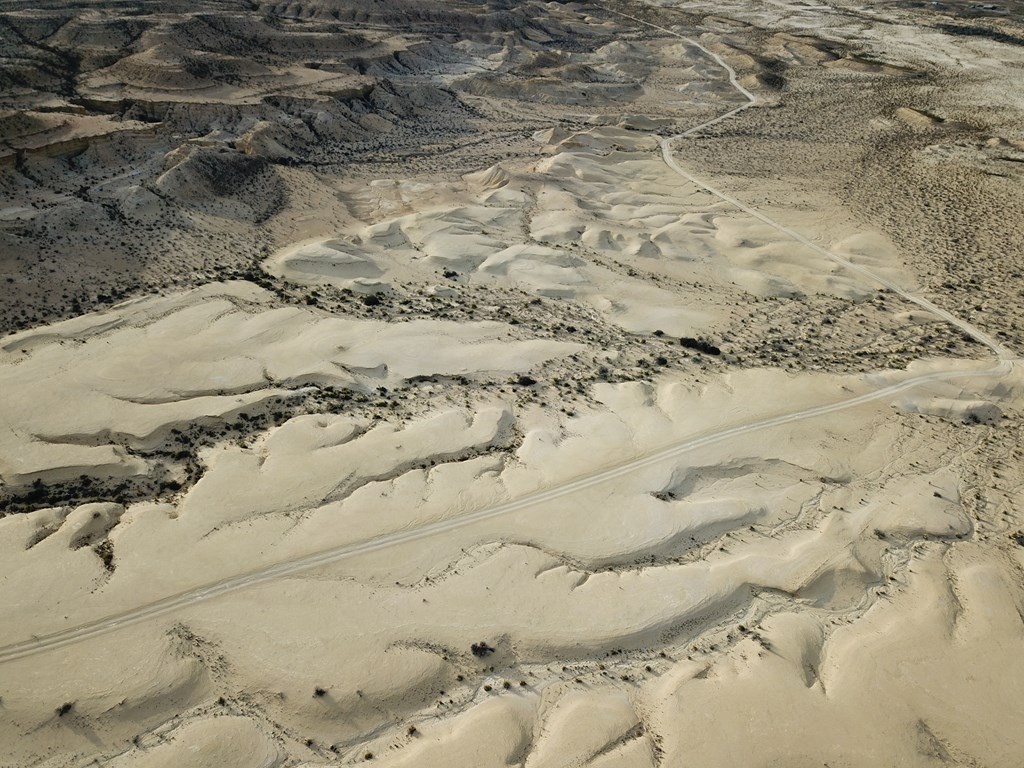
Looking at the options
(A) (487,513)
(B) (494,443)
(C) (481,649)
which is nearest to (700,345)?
(B) (494,443)

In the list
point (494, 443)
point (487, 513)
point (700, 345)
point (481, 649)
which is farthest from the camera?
point (700, 345)

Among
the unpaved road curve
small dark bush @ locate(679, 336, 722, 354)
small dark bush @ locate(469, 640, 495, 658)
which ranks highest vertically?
small dark bush @ locate(679, 336, 722, 354)

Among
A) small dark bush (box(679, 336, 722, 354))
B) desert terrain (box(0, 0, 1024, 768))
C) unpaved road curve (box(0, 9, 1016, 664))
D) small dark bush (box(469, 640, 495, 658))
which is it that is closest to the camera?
desert terrain (box(0, 0, 1024, 768))

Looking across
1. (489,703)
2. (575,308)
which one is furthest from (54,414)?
(575,308)

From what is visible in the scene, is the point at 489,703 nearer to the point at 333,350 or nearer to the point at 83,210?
the point at 333,350

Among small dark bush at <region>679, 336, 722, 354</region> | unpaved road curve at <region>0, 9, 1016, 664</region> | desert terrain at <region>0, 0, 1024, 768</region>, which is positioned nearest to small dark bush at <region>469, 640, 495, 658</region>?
desert terrain at <region>0, 0, 1024, 768</region>

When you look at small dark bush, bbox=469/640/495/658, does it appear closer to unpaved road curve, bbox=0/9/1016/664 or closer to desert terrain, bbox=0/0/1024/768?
desert terrain, bbox=0/0/1024/768

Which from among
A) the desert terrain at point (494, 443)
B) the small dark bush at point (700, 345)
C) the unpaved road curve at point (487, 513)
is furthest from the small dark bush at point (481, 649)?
the small dark bush at point (700, 345)

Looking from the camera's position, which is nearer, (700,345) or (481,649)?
(481,649)

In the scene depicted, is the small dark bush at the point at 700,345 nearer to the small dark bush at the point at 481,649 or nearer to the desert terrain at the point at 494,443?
the desert terrain at the point at 494,443

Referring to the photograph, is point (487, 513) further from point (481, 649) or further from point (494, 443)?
point (481, 649)
